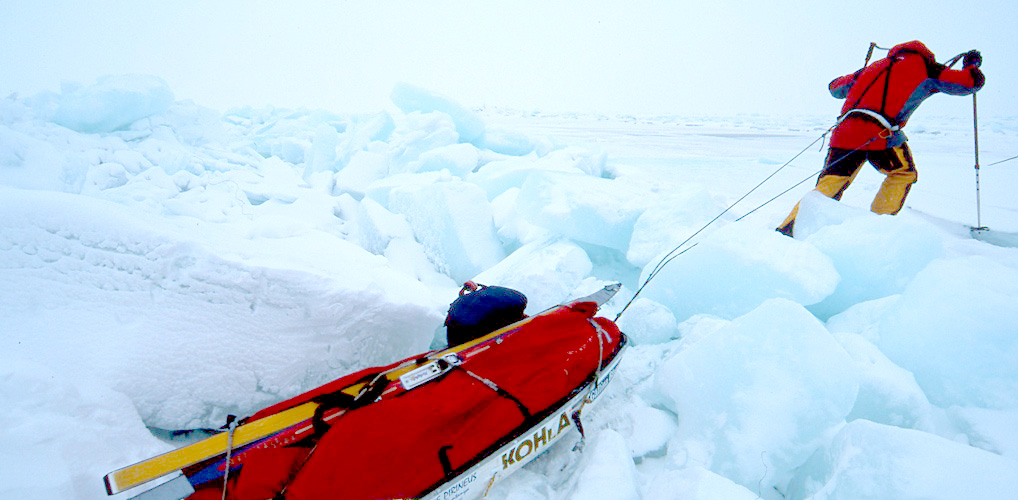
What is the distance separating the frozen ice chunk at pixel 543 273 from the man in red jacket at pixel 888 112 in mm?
1546

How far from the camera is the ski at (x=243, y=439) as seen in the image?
3.03 ft

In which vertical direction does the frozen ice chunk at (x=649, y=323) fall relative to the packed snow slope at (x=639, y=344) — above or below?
below

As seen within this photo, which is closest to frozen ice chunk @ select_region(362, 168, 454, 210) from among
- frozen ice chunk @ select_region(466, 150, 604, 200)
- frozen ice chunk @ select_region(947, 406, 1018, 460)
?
frozen ice chunk @ select_region(466, 150, 604, 200)

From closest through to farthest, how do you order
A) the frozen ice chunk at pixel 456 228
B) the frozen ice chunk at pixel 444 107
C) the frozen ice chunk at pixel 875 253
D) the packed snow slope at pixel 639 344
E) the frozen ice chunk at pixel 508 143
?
the packed snow slope at pixel 639 344 → the frozen ice chunk at pixel 875 253 → the frozen ice chunk at pixel 456 228 → the frozen ice chunk at pixel 444 107 → the frozen ice chunk at pixel 508 143

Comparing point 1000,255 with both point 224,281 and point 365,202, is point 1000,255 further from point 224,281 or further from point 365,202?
point 365,202

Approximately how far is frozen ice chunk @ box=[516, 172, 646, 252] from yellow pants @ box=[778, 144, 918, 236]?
1.11 metres

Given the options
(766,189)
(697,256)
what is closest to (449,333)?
(697,256)

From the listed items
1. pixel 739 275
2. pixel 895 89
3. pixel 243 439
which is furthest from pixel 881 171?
pixel 243 439

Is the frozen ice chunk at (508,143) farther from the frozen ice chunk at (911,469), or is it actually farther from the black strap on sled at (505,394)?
the frozen ice chunk at (911,469)

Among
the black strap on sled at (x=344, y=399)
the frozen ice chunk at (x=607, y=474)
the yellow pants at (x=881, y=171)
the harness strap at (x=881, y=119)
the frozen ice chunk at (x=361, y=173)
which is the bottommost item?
the frozen ice chunk at (x=361, y=173)

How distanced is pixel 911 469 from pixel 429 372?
Result: 1.24 m

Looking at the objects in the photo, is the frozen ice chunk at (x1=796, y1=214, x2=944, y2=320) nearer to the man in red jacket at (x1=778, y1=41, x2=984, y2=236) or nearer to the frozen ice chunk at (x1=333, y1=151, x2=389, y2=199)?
the man in red jacket at (x1=778, y1=41, x2=984, y2=236)

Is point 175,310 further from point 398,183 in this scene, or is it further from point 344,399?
point 398,183

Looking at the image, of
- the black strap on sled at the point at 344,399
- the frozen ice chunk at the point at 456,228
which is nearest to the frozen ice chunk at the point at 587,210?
the frozen ice chunk at the point at 456,228
